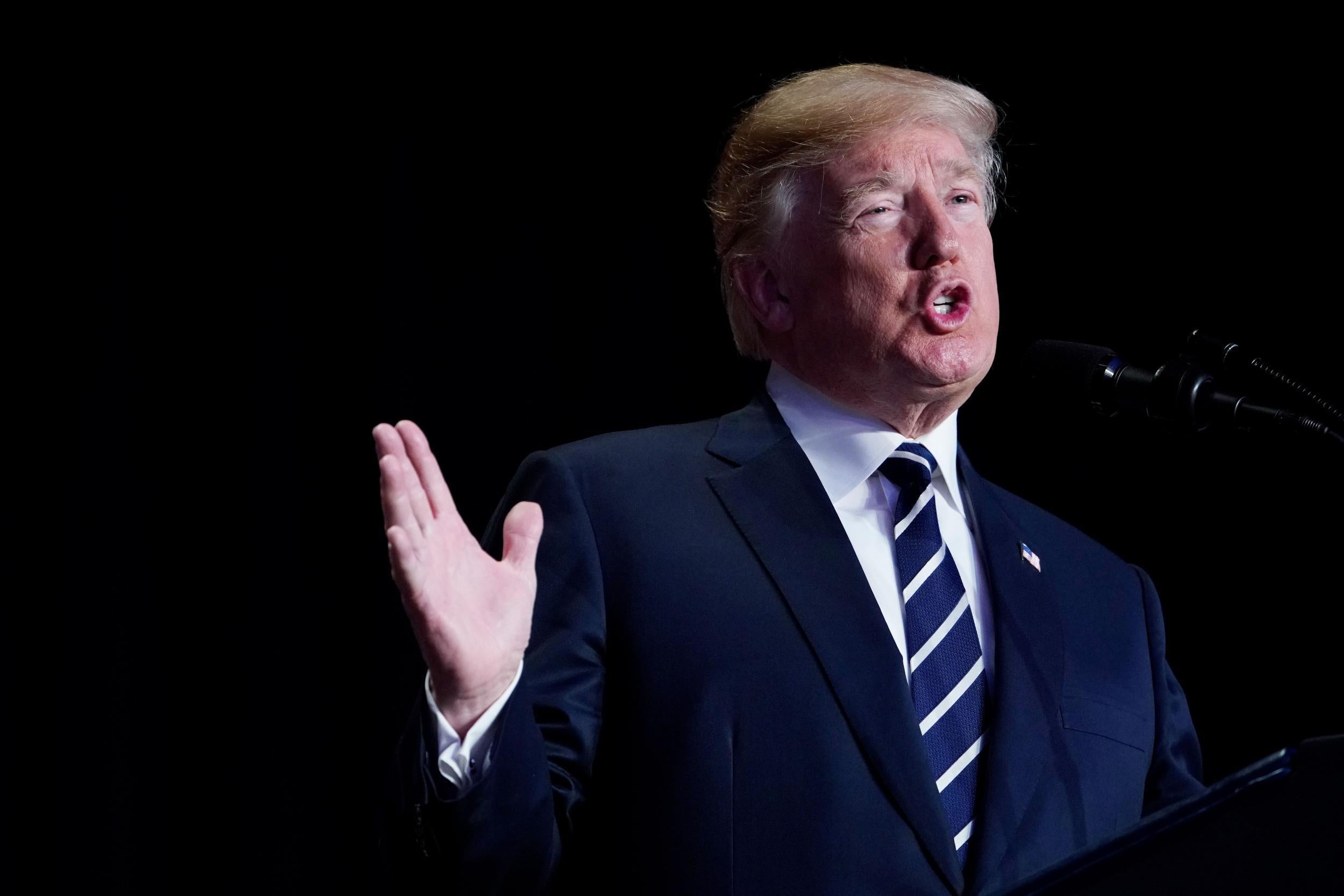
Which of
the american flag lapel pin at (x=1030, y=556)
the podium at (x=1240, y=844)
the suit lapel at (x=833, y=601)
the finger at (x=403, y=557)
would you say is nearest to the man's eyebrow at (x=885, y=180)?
the suit lapel at (x=833, y=601)

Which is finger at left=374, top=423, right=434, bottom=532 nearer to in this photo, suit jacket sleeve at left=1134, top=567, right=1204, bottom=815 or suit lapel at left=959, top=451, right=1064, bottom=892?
suit lapel at left=959, top=451, right=1064, bottom=892

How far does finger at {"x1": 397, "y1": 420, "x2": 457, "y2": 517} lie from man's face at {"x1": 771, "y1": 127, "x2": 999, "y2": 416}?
0.70 metres

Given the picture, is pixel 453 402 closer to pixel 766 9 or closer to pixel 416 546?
pixel 766 9

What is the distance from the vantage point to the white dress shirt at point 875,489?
1.70 meters

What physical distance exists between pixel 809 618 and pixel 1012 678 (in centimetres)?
27

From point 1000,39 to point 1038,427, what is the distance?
0.87m

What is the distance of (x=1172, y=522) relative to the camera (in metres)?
3.03

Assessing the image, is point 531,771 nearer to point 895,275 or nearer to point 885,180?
point 895,275

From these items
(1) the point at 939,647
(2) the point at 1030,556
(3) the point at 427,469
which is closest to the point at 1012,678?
(1) the point at 939,647

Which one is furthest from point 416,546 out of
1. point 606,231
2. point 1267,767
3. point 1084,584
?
point 606,231

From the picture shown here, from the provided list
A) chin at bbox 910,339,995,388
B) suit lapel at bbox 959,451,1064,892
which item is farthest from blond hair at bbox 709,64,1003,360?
suit lapel at bbox 959,451,1064,892

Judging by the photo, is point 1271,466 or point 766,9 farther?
point 766,9

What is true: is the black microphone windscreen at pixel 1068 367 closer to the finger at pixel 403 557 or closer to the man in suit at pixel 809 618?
Result: the man in suit at pixel 809 618

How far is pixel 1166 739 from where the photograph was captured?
1837 mm
